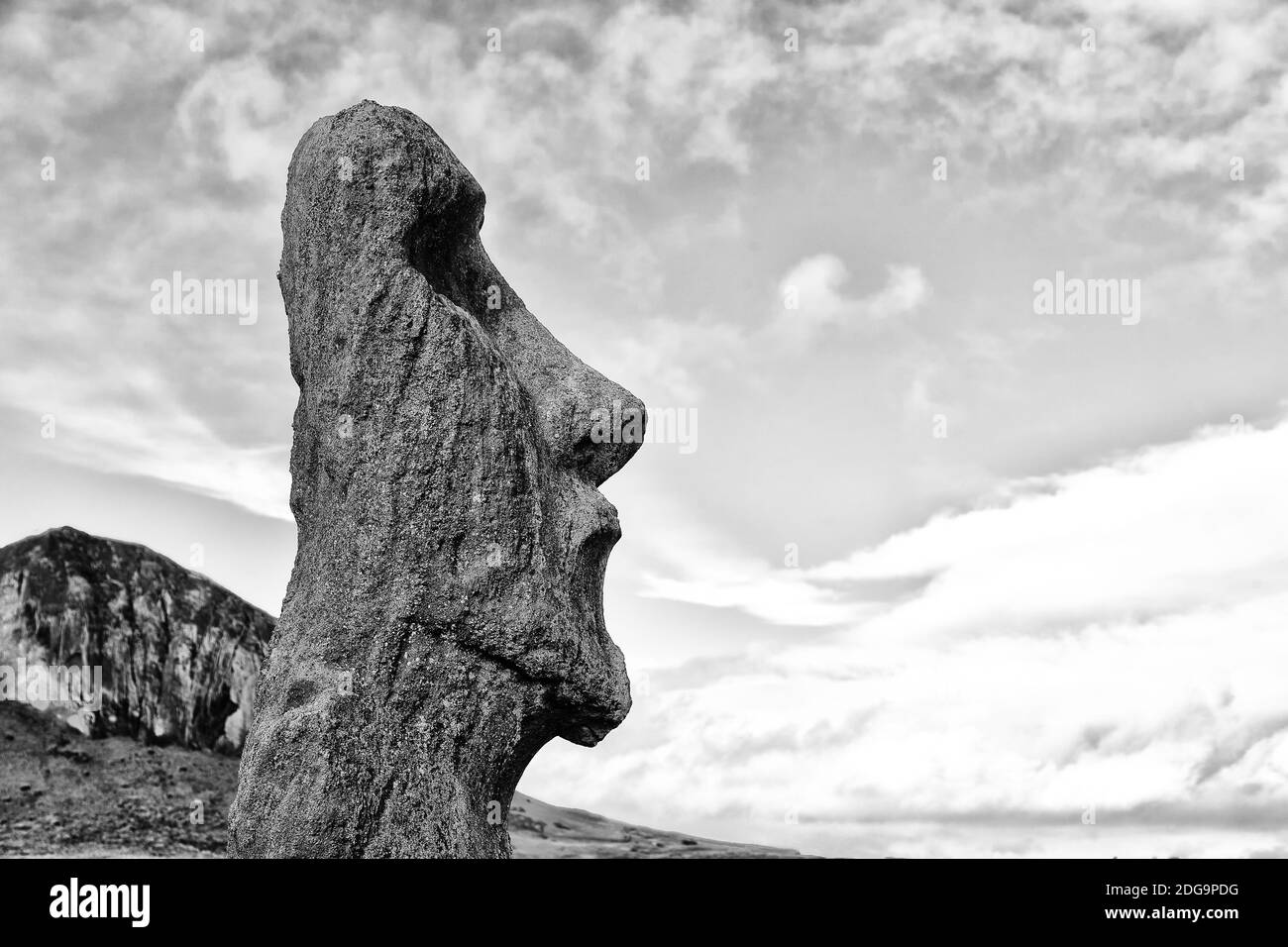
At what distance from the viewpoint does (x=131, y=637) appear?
63.2 ft

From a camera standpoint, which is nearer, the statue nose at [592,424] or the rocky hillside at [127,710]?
the statue nose at [592,424]

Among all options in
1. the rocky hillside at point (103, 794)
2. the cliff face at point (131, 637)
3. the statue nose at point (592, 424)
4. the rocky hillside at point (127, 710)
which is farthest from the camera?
the cliff face at point (131, 637)

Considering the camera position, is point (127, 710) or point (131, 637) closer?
point (127, 710)

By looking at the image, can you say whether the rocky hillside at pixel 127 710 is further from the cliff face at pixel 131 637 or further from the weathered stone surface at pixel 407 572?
the weathered stone surface at pixel 407 572

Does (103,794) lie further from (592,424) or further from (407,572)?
(592,424)

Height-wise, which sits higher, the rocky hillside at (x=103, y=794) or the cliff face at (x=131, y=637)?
the cliff face at (x=131, y=637)

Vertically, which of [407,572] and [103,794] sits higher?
[407,572]

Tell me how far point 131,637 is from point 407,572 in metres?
12.5

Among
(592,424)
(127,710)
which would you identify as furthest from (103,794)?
(592,424)

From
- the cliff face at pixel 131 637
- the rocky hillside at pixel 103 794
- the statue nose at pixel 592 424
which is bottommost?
the rocky hillside at pixel 103 794

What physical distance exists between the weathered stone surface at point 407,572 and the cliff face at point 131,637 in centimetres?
1126

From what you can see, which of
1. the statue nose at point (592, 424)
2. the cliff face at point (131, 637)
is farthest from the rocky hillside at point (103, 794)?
the statue nose at point (592, 424)

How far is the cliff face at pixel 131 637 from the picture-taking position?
18.7 m
